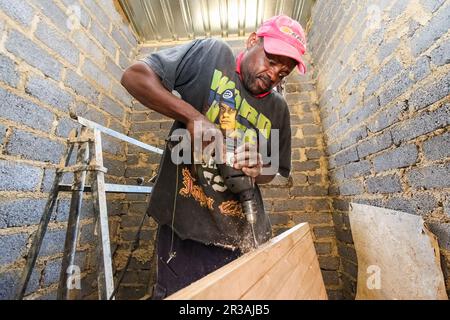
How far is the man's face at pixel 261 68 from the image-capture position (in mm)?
1252

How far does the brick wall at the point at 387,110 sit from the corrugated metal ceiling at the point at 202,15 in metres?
0.42

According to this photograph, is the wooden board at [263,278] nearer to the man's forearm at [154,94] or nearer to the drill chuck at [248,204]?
the drill chuck at [248,204]

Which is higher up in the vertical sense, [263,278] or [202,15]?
[202,15]

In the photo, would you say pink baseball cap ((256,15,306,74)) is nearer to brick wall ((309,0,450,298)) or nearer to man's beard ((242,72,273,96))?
man's beard ((242,72,273,96))

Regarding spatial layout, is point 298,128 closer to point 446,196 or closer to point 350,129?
point 350,129

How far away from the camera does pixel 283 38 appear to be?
3.99 feet

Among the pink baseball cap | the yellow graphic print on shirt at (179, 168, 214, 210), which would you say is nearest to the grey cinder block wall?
the pink baseball cap

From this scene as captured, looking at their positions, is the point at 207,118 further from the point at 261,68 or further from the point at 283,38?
the point at 283,38

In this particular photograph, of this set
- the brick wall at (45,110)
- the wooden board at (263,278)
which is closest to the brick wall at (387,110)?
the wooden board at (263,278)

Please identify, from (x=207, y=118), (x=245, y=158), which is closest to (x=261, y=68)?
(x=207, y=118)

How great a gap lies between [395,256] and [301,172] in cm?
103

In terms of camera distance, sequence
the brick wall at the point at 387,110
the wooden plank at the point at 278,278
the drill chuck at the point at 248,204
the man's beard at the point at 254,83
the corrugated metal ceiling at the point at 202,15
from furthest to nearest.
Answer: the corrugated metal ceiling at the point at 202,15
the man's beard at the point at 254,83
the drill chuck at the point at 248,204
the brick wall at the point at 387,110
the wooden plank at the point at 278,278
